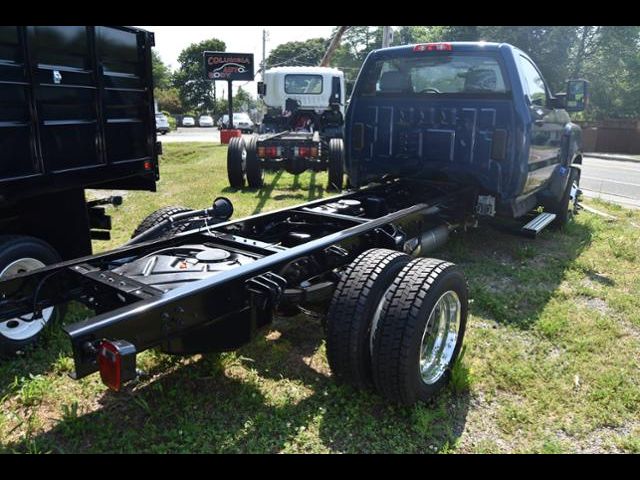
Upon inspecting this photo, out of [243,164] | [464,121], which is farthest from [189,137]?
[464,121]

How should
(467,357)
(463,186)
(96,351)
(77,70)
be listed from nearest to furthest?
1. (96,351)
2. (467,357)
3. (77,70)
4. (463,186)

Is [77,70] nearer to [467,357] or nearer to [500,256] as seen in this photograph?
[467,357]

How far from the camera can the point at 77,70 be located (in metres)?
4.15

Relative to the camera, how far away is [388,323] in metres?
2.92

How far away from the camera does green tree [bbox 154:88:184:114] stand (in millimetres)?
67812

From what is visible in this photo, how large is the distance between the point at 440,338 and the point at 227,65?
68.4 feet

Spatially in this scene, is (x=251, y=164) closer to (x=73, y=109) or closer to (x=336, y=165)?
(x=336, y=165)

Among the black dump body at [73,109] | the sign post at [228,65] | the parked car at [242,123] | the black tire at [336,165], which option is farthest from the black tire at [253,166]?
the parked car at [242,123]

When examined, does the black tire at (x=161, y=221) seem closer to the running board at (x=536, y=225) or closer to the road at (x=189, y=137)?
the running board at (x=536, y=225)

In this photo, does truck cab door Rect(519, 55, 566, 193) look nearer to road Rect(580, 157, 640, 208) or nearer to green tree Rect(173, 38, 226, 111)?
road Rect(580, 157, 640, 208)

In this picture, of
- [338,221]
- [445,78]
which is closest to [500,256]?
[445,78]

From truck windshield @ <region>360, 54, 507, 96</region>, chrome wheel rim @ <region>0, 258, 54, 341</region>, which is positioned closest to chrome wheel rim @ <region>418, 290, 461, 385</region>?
chrome wheel rim @ <region>0, 258, 54, 341</region>
